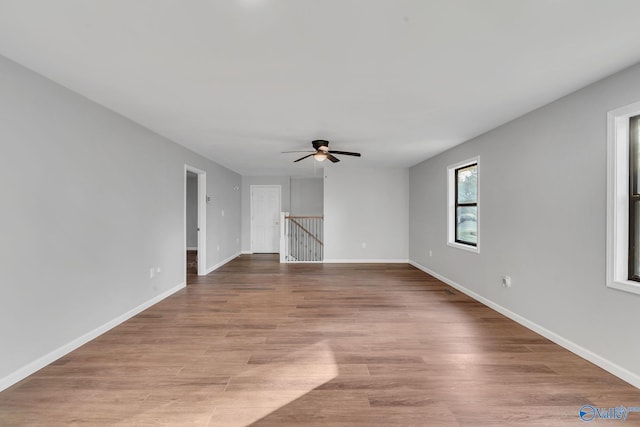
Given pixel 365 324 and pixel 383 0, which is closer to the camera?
pixel 383 0

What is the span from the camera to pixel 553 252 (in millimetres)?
2789

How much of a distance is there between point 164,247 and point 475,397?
4014 mm

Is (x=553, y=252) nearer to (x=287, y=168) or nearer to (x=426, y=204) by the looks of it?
(x=426, y=204)

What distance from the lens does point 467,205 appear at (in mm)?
4586

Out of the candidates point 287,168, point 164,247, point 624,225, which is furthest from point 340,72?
point 287,168

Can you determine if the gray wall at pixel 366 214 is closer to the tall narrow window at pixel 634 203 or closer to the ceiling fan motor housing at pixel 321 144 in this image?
the ceiling fan motor housing at pixel 321 144

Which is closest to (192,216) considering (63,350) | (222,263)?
(222,263)

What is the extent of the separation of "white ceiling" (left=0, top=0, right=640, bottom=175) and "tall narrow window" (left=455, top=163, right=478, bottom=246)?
1.41 m

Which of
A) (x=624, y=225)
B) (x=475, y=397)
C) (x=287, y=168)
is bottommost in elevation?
(x=475, y=397)

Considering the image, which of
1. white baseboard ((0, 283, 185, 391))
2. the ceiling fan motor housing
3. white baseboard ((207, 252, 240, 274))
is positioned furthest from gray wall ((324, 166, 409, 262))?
white baseboard ((0, 283, 185, 391))

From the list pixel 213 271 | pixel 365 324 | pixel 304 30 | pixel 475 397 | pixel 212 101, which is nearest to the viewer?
pixel 304 30

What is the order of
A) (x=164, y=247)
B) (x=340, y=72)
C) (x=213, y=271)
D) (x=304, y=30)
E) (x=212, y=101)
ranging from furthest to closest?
(x=213, y=271), (x=164, y=247), (x=212, y=101), (x=340, y=72), (x=304, y=30)

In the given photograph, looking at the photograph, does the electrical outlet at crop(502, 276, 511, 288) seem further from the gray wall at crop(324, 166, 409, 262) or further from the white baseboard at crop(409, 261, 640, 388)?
the gray wall at crop(324, 166, 409, 262)

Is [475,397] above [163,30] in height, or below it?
below
